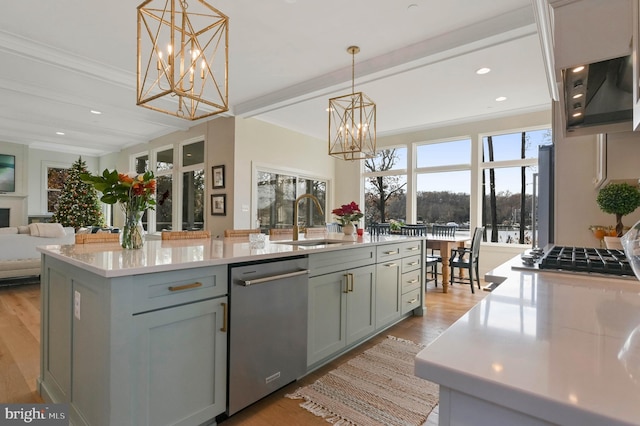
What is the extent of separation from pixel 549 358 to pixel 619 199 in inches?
75.8

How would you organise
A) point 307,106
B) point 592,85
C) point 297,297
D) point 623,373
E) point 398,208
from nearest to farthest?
point 623,373, point 592,85, point 297,297, point 307,106, point 398,208

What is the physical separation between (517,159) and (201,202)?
5.95 m

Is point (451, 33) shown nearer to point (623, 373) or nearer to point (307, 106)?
point (307, 106)

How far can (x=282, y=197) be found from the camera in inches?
267

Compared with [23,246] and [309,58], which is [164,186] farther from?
[309,58]

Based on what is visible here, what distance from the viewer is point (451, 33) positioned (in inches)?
129

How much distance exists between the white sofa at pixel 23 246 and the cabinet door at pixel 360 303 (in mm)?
4899

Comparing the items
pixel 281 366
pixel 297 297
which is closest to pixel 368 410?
pixel 281 366

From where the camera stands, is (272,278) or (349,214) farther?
(349,214)

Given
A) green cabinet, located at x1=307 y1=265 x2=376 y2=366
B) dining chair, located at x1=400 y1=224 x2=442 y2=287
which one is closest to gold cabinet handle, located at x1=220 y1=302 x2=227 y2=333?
green cabinet, located at x1=307 y1=265 x2=376 y2=366

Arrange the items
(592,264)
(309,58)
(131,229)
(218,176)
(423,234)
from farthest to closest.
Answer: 1. (218,176)
2. (423,234)
3. (309,58)
4. (131,229)
5. (592,264)

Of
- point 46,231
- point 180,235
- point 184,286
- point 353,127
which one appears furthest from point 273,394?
point 46,231

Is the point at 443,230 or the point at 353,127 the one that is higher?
the point at 353,127

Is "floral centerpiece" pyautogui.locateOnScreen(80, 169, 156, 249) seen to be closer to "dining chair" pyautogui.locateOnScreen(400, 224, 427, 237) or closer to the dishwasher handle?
the dishwasher handle
